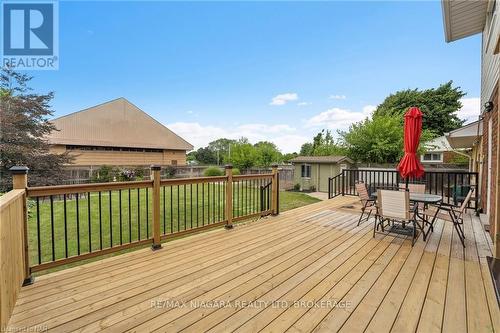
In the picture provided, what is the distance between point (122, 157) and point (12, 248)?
22.8 metres

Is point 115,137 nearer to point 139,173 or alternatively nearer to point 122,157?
point 122,157

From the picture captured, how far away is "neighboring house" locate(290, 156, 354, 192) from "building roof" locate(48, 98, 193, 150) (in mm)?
15727

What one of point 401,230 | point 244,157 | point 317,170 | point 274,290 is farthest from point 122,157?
point 274,290

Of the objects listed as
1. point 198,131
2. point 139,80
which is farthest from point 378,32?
point 198,131

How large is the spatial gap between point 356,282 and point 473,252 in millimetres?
2045

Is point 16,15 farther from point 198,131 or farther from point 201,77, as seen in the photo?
point 198,131

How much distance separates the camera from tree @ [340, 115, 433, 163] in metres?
13.7

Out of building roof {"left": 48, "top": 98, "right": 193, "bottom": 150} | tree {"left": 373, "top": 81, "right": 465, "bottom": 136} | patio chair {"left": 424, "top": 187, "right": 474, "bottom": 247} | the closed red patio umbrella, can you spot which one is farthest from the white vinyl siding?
building roof {"left": 48, "top": 98, "right": 193, "bottom": 150}

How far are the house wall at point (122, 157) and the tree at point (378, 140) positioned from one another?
55.8 feet

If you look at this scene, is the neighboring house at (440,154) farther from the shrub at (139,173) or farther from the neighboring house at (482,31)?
the shrub at (139,173)

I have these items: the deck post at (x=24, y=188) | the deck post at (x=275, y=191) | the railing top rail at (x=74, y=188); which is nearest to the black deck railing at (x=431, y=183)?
the deck post at (x=275, y=191)

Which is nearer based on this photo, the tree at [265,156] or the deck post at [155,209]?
the deck post at [155,209]

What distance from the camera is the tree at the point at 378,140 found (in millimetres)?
13711

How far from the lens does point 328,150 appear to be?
62.8 feet
